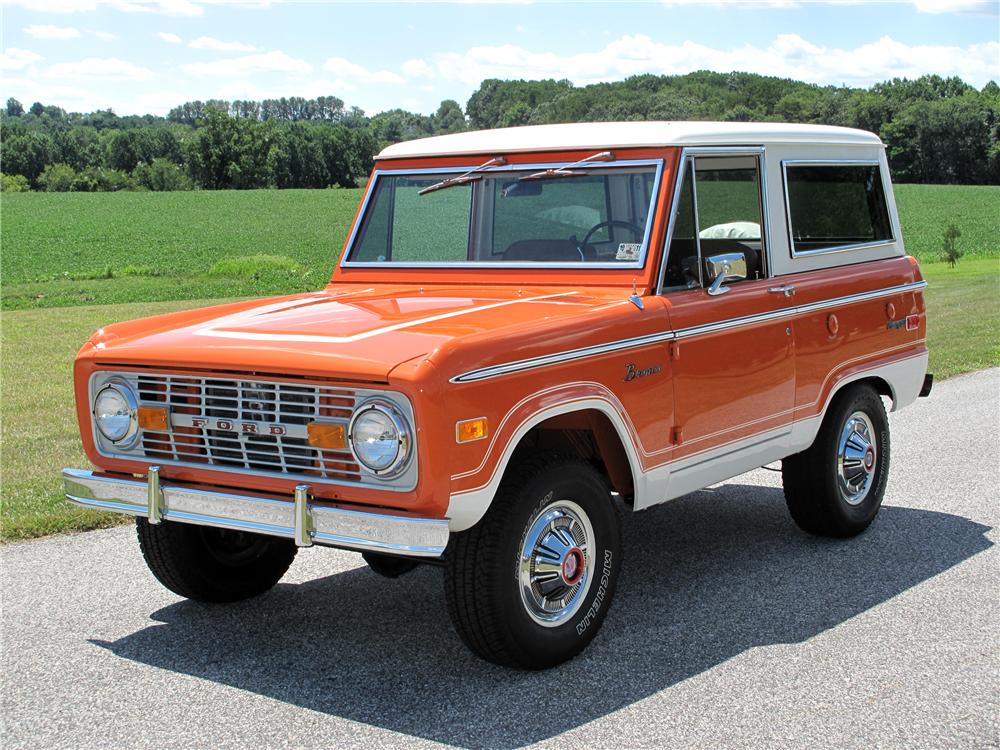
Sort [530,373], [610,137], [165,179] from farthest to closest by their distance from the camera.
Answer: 1. [165,179]
2. [610,137]
3. [530,373]

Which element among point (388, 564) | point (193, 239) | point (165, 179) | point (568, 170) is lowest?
point (388, 564)

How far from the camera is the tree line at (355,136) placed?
53.4 meters

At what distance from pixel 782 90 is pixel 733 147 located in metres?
57.2

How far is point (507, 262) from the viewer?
5.74 m

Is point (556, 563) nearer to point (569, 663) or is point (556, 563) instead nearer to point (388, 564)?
point (569, 663)

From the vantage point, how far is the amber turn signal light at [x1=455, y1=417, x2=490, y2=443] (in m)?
4.06

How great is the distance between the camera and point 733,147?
225 inches

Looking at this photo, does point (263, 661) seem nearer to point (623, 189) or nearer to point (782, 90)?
point (623, 189)

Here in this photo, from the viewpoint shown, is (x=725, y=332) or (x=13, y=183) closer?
(x=725, y=332)

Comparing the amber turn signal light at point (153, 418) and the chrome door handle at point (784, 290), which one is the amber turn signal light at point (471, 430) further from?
the chrome door handle at point (784, 290)

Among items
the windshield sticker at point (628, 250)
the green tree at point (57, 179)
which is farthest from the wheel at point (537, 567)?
the green tree at point (57, 179)

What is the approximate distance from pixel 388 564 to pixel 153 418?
4.08ft

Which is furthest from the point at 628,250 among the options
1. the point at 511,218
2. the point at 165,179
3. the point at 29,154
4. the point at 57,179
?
the point at 29,154

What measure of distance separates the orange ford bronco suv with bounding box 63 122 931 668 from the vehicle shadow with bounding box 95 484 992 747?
0.20 m
